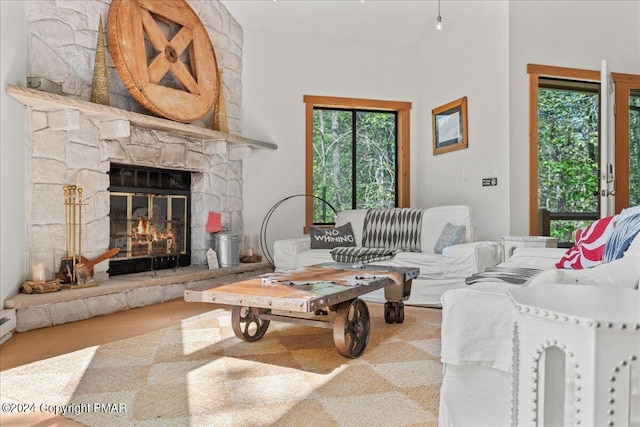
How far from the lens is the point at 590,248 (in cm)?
248

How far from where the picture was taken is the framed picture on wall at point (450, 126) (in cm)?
502

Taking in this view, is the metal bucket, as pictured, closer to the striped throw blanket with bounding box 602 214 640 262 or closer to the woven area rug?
the woven area rug

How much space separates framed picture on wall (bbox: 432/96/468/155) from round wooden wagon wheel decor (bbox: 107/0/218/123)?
8.48 feet

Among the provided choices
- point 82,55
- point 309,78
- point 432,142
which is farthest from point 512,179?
point 82,55

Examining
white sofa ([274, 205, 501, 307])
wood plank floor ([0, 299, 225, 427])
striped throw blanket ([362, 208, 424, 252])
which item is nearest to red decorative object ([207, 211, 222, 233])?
white sofa ([274, 205, 501, 307])

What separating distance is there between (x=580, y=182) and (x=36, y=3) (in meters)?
5.25

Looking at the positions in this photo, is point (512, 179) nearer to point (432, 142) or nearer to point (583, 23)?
point (432, 142)

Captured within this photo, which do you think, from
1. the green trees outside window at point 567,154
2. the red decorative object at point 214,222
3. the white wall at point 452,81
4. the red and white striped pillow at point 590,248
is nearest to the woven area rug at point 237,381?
the red and white striped pillow at point 590,248

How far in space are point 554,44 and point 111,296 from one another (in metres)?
4.71

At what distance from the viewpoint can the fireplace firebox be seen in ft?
13.6

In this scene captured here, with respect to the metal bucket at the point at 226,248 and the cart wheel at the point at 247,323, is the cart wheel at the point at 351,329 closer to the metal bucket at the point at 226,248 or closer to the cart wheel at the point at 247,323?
the cart wheel at the point at 247,323

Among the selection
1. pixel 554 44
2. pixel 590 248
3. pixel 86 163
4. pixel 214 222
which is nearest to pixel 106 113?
pixel 86 163

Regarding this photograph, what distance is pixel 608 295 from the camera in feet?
3.62

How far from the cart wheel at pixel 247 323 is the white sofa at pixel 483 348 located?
150cm
